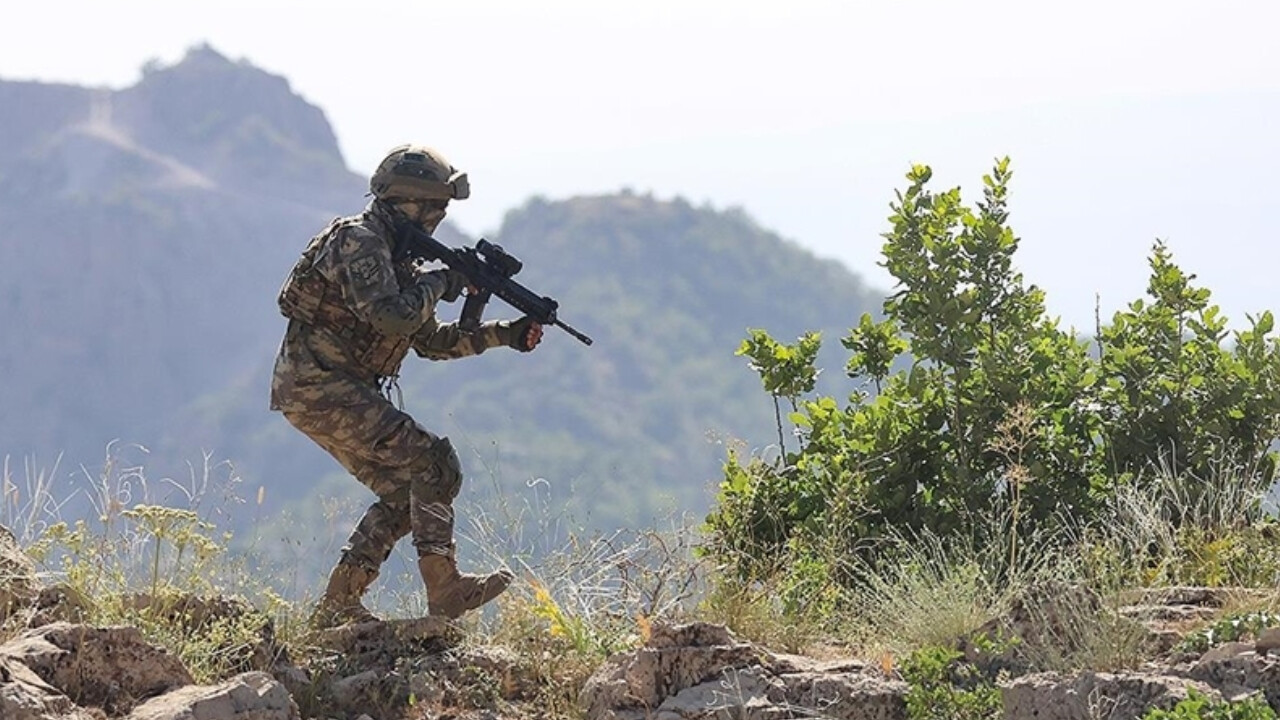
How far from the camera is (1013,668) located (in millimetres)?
6289

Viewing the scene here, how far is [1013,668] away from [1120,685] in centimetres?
61

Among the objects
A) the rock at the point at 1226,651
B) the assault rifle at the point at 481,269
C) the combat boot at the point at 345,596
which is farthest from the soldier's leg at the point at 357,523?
the rock at the point at 1226,651

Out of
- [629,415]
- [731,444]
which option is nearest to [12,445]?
[629,415]

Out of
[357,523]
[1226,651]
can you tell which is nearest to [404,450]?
[357,523]

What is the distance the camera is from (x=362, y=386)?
7.50 m

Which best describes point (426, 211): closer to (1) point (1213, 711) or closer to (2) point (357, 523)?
(2) point (357, 523)

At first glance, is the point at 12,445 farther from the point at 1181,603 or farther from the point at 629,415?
the point at 1181,603

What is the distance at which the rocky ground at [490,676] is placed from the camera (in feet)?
19.1

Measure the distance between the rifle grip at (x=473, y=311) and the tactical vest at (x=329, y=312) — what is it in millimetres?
261

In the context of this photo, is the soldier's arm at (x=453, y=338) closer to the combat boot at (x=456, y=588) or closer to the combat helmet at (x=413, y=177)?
the combat helmet at (x=413, y=177)

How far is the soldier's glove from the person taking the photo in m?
7.45

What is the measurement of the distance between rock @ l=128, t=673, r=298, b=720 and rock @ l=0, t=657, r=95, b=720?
214 mm

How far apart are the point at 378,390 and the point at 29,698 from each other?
2098 mm

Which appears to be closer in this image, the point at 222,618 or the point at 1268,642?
the point at 1268,642
